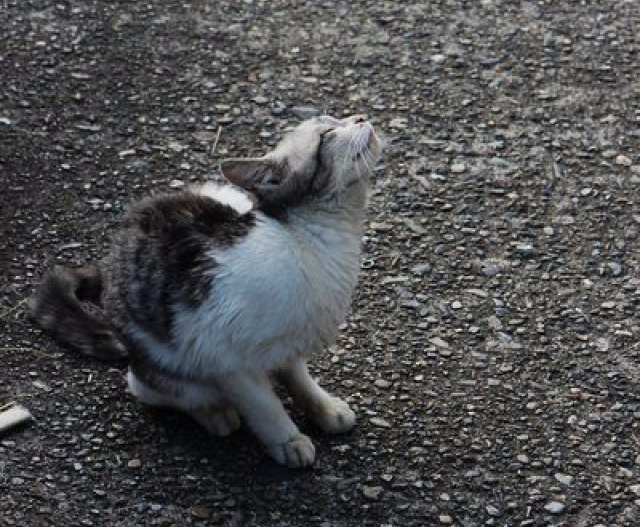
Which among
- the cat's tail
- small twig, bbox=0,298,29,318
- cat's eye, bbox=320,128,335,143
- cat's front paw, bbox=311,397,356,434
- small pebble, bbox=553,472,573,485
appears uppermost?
cat's eye, bbox=320,128,335,143

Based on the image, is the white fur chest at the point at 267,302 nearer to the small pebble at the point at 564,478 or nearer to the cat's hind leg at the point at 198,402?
the cat's hind leg at the point at 198,402

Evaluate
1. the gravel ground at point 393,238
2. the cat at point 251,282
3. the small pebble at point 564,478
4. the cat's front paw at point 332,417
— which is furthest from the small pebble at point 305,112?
the small pebble at point 564,478

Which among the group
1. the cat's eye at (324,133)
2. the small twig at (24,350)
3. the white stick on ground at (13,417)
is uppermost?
the cat's eye at (324,133)

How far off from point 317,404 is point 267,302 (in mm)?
450

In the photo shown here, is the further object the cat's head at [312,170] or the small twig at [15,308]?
the small twig at [15,308]

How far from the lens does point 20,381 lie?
159 inches

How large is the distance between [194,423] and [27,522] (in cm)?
59

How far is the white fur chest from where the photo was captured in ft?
11.6

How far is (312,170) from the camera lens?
3.68 metres

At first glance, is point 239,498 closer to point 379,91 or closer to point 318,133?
point 318,133

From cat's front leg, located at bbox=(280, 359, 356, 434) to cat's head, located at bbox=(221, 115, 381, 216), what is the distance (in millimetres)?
496

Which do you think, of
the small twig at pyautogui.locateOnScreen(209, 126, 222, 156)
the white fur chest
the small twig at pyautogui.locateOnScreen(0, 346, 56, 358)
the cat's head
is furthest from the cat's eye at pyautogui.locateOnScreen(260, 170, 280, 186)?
the small twig at pyautogui.locateOnScreen(209, 126, 222, 156)

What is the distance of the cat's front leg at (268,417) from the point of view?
3.62m

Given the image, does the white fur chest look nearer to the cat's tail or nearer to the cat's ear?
the cat's ear
